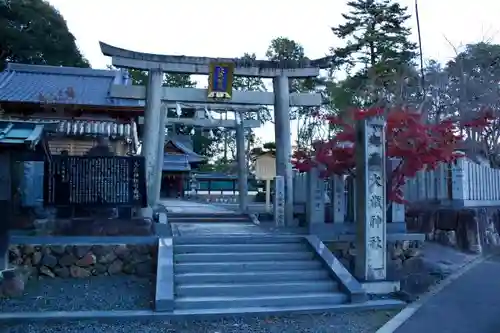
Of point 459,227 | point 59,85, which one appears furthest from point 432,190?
point 59,85

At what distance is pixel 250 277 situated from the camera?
8.27 m

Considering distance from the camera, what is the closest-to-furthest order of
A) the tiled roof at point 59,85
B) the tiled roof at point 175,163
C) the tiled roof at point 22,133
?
the tiled roof at point 22,133 < the tiled roof at point 59,85 < the tiled roof at point 175,163

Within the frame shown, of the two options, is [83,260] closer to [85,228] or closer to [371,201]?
[85,228]

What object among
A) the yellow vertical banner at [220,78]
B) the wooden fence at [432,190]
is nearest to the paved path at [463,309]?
the wooden fence at [432,190]

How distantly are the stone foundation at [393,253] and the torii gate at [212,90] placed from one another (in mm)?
2253

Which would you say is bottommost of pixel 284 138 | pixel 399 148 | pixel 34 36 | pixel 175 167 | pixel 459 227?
pixel 459 227

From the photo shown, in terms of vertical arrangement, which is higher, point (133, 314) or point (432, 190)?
point (432, 190)

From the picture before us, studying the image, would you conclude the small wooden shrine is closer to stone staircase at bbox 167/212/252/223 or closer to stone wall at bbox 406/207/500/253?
stone staircase at bbox 167/212/252/223

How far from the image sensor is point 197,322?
22.6ft

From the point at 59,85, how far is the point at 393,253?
641 inches

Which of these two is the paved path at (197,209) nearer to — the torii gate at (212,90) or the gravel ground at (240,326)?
the torii gate at (212,90)

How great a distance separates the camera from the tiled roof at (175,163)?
119 ft

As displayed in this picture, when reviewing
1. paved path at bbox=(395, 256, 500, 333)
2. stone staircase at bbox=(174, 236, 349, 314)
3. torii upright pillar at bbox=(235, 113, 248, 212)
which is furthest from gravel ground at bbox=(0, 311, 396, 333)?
torii upright pillar at bbox=(235, 113, 248, 212)

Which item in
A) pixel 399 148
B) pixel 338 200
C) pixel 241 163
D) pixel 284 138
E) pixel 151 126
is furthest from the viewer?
pixel 241 163
